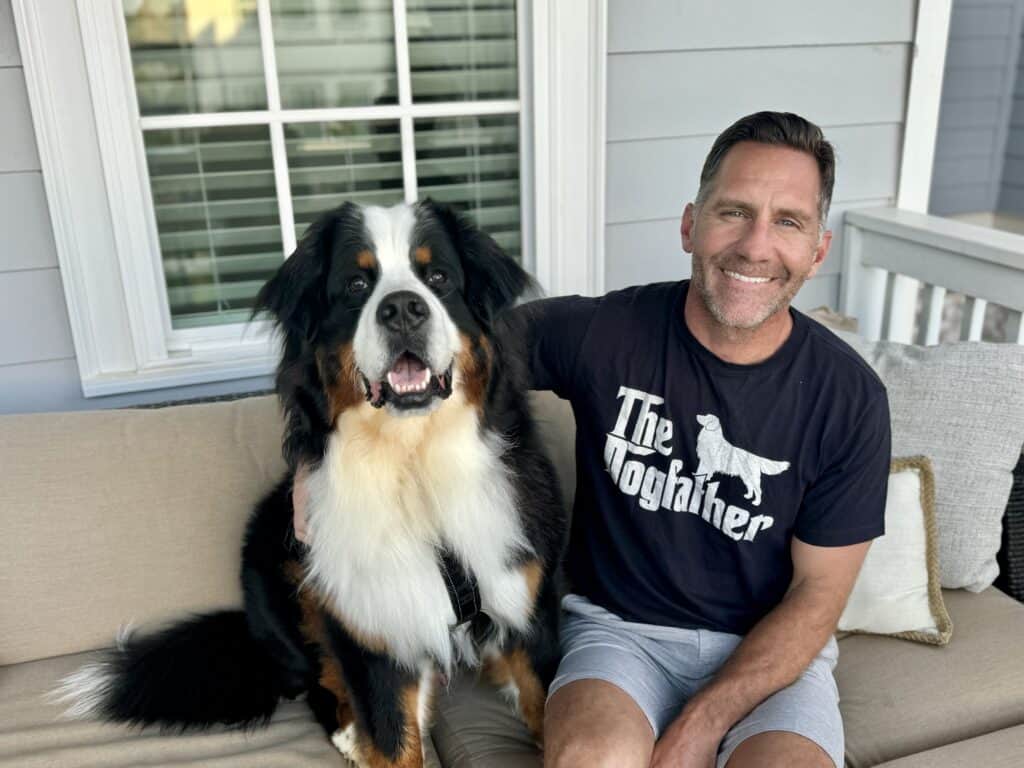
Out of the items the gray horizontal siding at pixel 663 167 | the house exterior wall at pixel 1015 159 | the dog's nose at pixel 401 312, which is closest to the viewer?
the dog's nose at pixel 401 312

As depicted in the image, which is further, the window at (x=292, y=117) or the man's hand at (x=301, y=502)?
the window at (x=292, y=117)

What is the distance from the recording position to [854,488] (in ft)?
5.09

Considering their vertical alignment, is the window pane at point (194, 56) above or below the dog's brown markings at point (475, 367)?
above

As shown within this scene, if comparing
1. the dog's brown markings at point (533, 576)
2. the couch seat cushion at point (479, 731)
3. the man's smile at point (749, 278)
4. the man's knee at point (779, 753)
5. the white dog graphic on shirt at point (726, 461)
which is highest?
the man's smile at point (749, 278)

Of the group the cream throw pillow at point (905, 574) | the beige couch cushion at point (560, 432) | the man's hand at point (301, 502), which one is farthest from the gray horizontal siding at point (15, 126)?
the cream throw pillow at point (905, 574)

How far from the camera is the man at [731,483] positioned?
4.92ft

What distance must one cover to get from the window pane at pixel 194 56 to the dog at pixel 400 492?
1056 mm

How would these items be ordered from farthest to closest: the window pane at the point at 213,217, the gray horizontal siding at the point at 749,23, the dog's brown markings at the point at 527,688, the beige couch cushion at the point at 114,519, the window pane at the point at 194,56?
the gray horizontal siding at the point at 749,23
the window pane at the point at 213,217
the window pane at the point at 194,56
the beige couch cushion at the point at 114,519
the dog's brown markings at the point at 527,688

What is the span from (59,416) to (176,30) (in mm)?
1072

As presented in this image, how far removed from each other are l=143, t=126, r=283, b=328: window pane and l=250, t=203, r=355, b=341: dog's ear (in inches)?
41.4

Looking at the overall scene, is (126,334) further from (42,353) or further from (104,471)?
(104,471)

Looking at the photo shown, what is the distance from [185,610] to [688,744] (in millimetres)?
1153

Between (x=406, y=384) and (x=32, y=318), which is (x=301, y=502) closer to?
(x=406, y=384)

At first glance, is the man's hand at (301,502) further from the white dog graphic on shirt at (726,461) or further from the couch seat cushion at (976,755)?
the couch seat cushion at (976,755)
